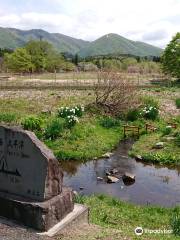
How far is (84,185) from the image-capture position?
57.0ft

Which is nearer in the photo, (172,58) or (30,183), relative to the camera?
(30,183)

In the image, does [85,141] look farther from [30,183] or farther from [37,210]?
[37,210]

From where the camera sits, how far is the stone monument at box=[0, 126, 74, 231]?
9812 millimetres

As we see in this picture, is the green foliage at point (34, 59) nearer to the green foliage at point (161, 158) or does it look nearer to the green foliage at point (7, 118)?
the green foliage at point (7, 118)

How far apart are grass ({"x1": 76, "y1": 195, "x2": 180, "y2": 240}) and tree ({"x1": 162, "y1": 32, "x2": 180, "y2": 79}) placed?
131 feet

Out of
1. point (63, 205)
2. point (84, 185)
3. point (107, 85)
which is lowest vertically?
point (84, 185)

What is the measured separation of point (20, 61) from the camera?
2704 inches

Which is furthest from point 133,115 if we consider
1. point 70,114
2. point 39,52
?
point 39,52

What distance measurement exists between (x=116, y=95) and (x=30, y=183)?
20.4 meters

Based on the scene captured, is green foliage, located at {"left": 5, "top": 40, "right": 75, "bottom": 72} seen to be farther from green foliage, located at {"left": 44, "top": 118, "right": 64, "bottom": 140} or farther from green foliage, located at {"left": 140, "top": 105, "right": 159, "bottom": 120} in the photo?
green foliage, located at {"left": 44, "top": 118, "right": 64, "bottom": 140}

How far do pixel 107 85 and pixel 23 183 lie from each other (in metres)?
20.5

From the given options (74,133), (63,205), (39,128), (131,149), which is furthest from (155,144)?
(63,205)

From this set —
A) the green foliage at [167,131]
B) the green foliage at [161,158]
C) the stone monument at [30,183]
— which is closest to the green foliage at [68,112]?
the green foliage at [167,131]

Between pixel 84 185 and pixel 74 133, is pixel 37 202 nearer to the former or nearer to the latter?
pixel 84 185
